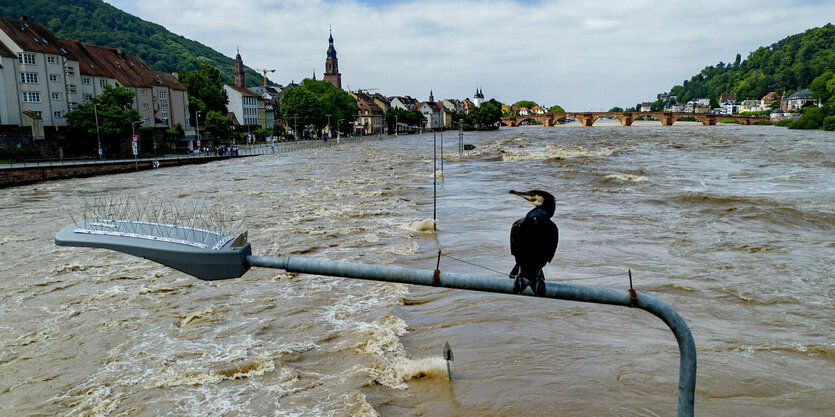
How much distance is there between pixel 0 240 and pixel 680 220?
31798mm

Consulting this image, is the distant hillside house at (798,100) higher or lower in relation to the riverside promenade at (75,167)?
higher

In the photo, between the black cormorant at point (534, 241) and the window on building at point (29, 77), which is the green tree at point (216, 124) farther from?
the black cormorant at point (534, 241)

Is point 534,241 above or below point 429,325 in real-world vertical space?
above

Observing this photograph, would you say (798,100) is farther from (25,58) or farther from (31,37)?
(25,58)

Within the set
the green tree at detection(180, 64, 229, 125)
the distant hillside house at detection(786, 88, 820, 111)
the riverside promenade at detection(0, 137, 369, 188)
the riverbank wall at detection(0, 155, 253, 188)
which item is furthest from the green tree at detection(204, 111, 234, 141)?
the distant hillside house at detection(786, 88, 820, 111)

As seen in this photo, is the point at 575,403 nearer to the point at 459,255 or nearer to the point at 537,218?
the point at 537,218

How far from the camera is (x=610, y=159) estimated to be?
215 ft

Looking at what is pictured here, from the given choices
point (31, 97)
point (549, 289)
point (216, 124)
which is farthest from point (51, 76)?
point (549, 289)

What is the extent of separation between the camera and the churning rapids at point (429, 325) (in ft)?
35.9

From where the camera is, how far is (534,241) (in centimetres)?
377

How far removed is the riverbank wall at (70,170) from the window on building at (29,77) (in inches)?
641

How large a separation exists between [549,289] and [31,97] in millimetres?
78550

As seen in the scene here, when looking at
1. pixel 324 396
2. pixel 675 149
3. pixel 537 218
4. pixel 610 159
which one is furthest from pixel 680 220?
pixel 675 149

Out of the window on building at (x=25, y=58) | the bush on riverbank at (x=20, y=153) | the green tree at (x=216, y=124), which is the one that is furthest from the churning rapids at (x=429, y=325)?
the green tree at (x=216, y=124)
